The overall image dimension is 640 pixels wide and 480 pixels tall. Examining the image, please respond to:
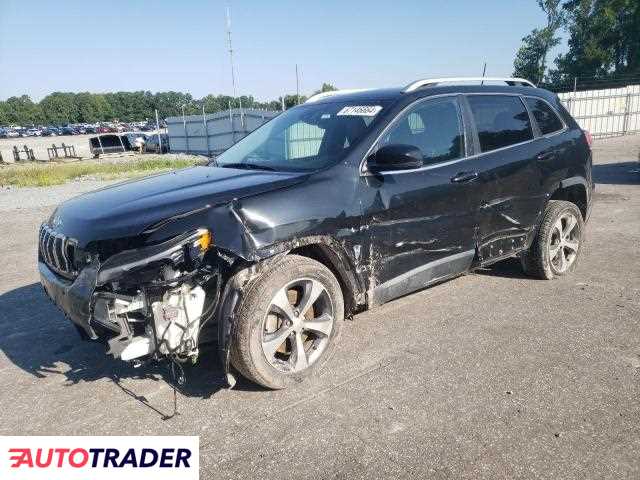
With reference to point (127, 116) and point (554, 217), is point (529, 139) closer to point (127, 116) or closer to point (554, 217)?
point (554, 217)

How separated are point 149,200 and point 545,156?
144 inches

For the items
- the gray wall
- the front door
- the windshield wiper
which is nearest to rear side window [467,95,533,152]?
the front door

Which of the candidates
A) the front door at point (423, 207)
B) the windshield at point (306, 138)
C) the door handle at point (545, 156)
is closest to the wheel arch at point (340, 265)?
the front door at point (423, 207)

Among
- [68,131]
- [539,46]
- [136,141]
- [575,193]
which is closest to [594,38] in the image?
[539,46]

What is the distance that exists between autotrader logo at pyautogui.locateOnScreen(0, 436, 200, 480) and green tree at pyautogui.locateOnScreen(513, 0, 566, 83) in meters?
64.6

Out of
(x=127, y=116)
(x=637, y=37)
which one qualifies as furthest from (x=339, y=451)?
(x=127, y=116)

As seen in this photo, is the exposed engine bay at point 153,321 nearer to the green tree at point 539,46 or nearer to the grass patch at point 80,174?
the grass patch at point 80,174

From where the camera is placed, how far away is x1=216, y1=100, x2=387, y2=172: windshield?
144 inches

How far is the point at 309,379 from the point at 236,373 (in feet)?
1.61

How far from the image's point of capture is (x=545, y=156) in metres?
4.78

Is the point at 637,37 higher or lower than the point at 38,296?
higher

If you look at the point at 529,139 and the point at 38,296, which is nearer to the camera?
the point at 529,139

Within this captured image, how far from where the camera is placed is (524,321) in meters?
4.10

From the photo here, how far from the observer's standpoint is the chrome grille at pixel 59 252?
308 centimetres
